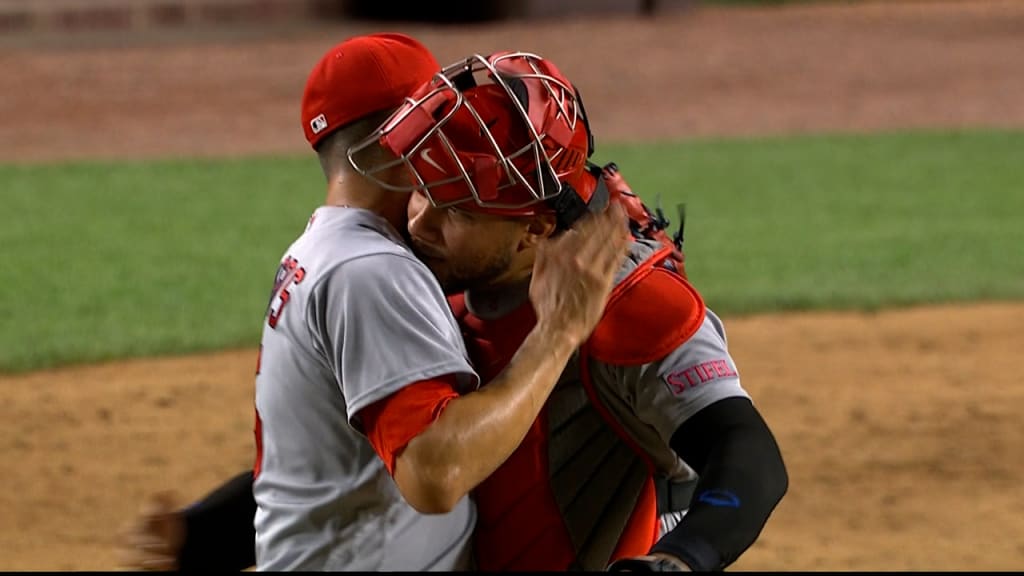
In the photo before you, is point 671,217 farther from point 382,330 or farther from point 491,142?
point 382,330

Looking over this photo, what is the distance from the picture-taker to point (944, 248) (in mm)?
10133

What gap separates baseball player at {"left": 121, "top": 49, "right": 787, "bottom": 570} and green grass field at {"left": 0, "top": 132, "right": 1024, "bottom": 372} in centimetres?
528

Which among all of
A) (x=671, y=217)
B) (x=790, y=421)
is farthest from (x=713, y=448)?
(x=671, y=217)

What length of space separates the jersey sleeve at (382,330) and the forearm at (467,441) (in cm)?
9

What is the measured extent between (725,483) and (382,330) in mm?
631

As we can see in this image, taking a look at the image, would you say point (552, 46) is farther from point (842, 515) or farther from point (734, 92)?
point (842, 515)

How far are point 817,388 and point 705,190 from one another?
5270mm

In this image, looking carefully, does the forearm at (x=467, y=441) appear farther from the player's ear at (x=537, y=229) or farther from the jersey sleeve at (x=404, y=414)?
the player's ear at (x=537, y=229)

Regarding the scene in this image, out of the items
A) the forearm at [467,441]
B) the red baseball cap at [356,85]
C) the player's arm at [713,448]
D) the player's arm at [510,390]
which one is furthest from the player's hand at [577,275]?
the red baseball cap at [356,85]

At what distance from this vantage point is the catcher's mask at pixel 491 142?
2719mm

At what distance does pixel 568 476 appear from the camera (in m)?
2.98

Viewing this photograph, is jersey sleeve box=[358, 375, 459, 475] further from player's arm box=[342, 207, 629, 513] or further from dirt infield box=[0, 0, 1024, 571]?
dirt infield box=[0, 0, 1024, 571]

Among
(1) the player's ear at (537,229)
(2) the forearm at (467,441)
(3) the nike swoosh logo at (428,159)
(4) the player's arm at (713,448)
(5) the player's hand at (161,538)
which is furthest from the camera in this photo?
(5) the player's hand at (161,538)

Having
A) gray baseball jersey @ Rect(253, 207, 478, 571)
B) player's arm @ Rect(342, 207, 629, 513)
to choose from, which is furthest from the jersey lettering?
player's arm @ Rect(342, 207, 629, 513)
